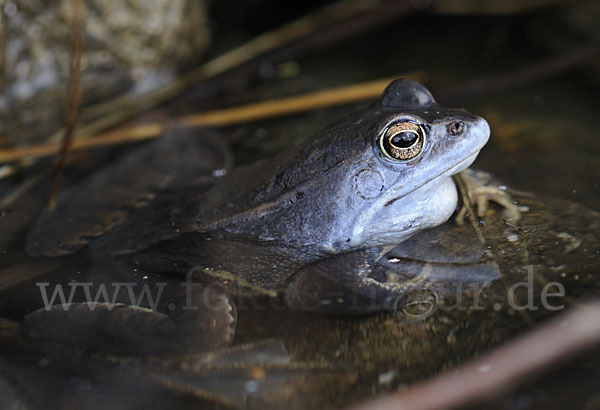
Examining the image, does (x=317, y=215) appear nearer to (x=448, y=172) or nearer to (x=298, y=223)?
(x=298, y=223)

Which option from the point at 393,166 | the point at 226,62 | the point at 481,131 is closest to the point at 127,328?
the point at 393,166

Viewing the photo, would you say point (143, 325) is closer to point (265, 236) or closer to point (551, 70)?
point (265, 236)

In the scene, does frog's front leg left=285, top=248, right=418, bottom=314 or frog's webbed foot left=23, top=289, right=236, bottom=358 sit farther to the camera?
frog's front leg left=285, top=248, right=418, bottom=314

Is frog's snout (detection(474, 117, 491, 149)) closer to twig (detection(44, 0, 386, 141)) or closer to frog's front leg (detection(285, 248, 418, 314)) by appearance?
frog's front leg (detection(285, 248, 418, 314))

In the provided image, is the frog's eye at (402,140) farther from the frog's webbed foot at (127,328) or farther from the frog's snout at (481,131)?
the frog's webbed foot at (127,328)

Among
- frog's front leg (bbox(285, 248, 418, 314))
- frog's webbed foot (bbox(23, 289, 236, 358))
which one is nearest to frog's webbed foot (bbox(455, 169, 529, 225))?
frog's front leg (bbox(285, 248, 418, 314))

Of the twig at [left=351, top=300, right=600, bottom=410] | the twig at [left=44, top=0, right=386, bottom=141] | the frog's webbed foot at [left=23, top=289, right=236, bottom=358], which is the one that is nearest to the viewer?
the twig at [left=351, top=300, right=600, bottom=410]
